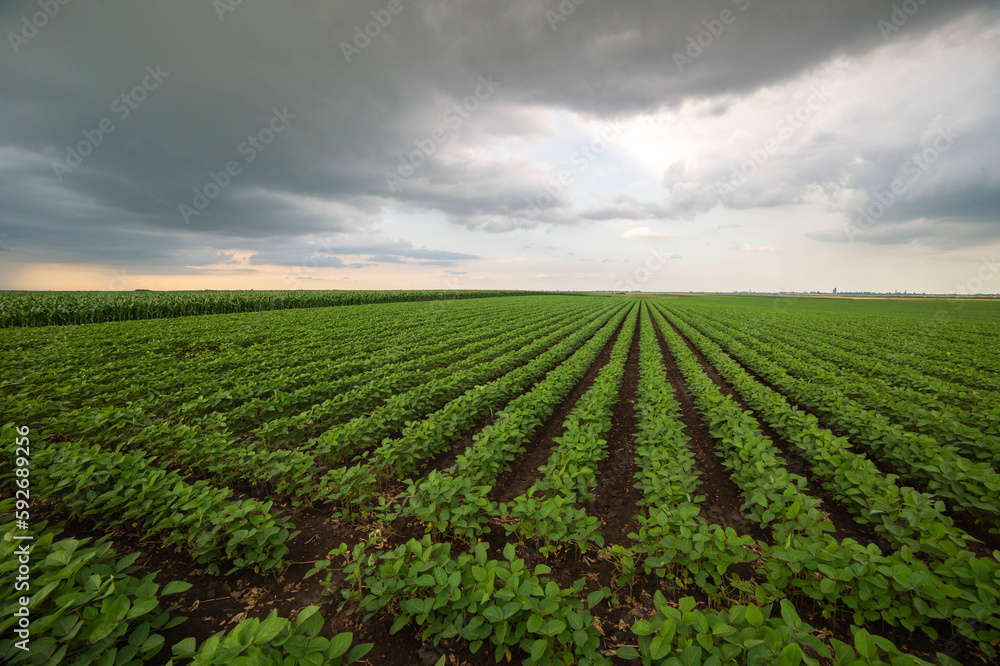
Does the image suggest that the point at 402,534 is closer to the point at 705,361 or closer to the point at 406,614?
the point at 406,614

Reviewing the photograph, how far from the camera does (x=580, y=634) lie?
2295mm

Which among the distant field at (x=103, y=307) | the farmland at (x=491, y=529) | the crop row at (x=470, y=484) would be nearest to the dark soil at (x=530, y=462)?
the farmland at (x=491, y=529)

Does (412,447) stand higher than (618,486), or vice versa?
(412,447)

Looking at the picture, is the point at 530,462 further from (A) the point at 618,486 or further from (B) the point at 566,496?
(B) the point at 566,496

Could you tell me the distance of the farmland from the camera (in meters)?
2.35

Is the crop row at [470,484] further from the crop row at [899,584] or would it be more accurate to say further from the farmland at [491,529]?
the crop row at [899,584]

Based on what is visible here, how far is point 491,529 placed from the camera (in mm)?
4520

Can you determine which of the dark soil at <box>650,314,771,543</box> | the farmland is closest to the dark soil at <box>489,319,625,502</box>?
the farmland

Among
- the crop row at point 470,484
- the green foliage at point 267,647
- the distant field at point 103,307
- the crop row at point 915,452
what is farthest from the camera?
the distant field at point 103,307

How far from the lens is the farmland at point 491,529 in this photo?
235 cm

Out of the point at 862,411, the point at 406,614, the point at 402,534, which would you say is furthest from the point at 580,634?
the point at 862,411

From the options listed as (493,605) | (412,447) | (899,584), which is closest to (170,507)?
(412,447)

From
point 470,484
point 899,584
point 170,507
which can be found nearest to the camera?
point 899,584

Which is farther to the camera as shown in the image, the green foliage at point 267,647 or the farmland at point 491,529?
the farmland at point 491,529
